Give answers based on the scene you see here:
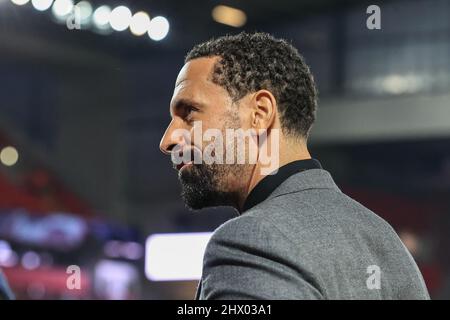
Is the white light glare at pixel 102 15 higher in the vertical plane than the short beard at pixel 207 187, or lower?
higher

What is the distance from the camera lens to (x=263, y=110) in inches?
27.5

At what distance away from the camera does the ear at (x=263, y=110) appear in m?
0.70

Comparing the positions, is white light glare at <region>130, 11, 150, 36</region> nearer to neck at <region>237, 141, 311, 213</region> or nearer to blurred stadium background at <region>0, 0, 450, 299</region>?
blurred stadium background at <region>0, 0, 450, 299</region>

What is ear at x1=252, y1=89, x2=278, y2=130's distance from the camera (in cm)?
70

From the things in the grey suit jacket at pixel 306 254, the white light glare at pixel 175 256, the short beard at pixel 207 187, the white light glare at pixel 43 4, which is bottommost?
the white light glare at pixel 175 256

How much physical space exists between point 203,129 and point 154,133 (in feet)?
25.4

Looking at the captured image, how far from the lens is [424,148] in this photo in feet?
25.8

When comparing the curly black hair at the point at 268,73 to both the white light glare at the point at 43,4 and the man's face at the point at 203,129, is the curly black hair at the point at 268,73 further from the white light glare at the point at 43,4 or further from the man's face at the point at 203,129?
the white light glare at the point at 43,4

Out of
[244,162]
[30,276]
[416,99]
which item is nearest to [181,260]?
[30,276]

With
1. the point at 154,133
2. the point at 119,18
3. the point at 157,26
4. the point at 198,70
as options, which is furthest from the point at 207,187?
the point at 154,133

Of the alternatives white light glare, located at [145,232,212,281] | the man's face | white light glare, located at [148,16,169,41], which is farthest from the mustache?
white light glare, located at [145,232,212,281]

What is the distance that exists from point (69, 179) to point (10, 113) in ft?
3.08

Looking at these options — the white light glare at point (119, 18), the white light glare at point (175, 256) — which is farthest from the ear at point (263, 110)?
the white light glare at point (175, 256)

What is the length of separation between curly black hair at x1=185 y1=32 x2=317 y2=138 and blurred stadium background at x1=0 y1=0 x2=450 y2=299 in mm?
5682
